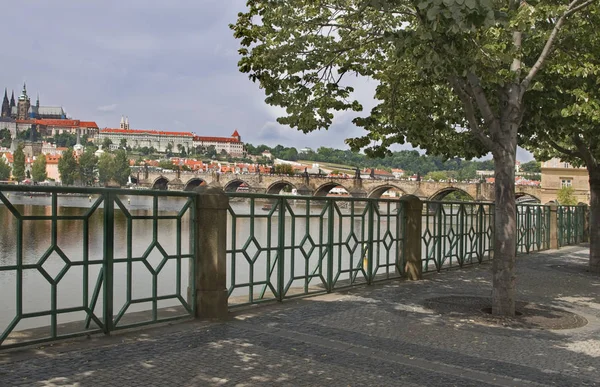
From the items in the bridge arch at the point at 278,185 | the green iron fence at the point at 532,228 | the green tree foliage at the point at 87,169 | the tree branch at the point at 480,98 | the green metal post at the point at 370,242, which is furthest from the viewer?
the green tree foliage at the point at 87,169

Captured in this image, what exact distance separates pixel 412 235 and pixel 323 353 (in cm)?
592

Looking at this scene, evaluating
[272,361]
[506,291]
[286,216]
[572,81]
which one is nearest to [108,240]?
[272,361]

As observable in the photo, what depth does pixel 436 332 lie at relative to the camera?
23.6 ft

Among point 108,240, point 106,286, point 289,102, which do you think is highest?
point 289,102

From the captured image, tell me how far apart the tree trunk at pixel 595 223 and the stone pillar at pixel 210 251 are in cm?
1002

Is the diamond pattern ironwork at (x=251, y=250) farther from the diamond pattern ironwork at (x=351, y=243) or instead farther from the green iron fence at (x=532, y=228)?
the green iron fence at (x=532, y=228)

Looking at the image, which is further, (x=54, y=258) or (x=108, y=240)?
(x=108, y=240)

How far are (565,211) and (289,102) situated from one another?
1545 cm

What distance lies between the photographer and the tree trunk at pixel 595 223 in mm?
14234

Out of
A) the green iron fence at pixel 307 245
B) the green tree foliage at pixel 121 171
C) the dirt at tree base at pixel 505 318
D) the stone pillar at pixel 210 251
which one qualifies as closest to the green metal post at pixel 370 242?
the green iron fence at pixel 307 245

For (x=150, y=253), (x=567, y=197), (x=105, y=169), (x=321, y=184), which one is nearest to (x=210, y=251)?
(x=150, y=253)

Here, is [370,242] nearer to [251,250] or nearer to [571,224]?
[251,250]

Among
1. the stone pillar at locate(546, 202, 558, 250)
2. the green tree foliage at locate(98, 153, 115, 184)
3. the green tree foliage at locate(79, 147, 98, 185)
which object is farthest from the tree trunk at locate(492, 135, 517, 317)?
the green tree foliage at locate(79, 147, 98, 185)

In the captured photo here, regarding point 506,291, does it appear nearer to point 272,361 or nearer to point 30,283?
point 272,361
